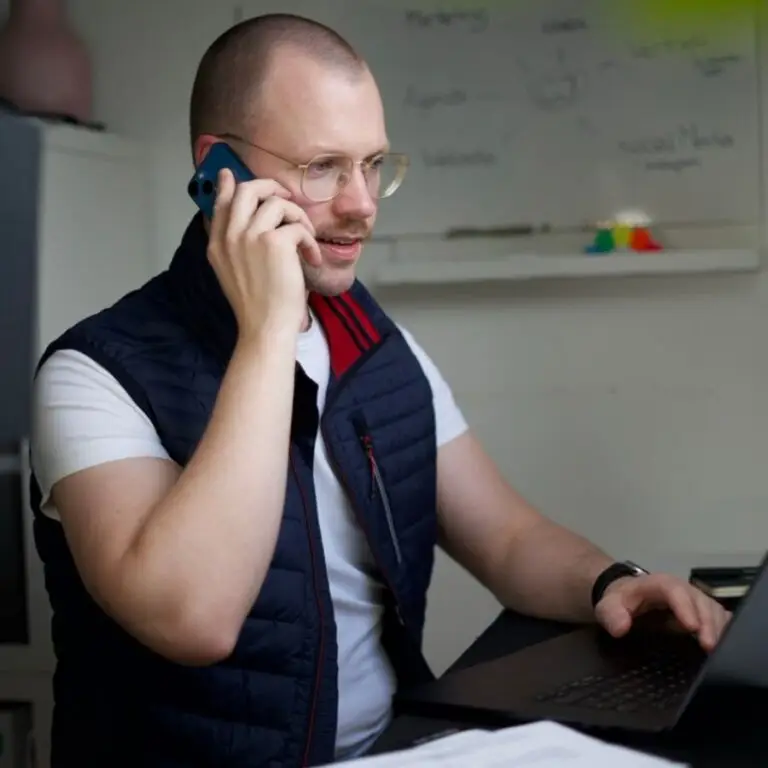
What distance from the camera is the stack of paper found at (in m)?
0.76

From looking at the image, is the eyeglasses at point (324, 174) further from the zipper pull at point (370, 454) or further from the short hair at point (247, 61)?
the zipper pull at point (370, 454)

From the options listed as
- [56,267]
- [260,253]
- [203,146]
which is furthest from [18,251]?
[260,253]

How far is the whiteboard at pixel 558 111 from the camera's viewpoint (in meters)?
2.12

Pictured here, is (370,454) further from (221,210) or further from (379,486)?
(221,210)

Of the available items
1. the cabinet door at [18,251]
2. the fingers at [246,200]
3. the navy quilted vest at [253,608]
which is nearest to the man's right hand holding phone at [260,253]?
the fingers at [246,200]

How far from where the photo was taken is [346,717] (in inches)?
49.9

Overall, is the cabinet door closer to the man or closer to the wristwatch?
the man

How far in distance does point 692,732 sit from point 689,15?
1.61 m

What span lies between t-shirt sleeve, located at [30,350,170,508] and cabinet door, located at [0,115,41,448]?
879mm

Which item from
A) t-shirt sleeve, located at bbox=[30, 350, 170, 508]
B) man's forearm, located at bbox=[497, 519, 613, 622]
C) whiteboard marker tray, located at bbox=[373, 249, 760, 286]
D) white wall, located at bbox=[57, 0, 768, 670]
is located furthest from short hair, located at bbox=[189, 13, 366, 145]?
white wall, located at bbox=[57, 0, 768, 670]

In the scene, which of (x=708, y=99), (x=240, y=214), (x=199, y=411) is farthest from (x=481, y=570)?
(x=708, y=99)

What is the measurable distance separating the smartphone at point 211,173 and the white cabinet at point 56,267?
877 millimetres

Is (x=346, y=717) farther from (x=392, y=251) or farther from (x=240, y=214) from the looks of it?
(x=392, y=251)

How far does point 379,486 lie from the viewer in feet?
4.42
